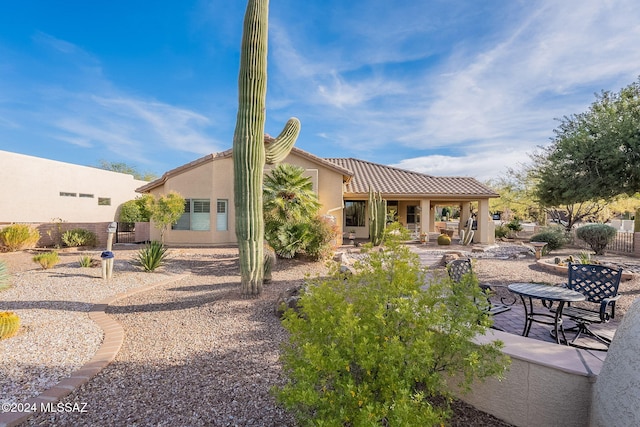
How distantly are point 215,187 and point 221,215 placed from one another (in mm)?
1711

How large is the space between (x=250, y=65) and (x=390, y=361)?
280 inches

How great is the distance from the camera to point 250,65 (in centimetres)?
705

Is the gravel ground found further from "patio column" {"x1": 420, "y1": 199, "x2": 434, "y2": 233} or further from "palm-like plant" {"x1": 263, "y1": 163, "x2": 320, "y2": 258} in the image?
"patio column" {"x1": 420, "y1": 199, "x2": 434, "y2": 233}

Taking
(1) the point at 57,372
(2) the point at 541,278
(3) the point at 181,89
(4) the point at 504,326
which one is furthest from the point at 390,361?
(3) the point at 181,89

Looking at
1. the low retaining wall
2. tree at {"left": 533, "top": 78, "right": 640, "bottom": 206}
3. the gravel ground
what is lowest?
the gravel ground

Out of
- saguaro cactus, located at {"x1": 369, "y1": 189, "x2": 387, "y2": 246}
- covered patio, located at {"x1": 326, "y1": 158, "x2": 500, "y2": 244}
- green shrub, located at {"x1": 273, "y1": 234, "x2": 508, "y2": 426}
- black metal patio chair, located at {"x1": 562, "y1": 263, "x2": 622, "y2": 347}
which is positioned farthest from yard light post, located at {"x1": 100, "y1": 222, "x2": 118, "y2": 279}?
covered patio, located at {"x1": 326, "y1": 158, "x2": 500, "y2": 244}

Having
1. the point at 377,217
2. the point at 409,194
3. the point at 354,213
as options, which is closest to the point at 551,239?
the point at 409,194

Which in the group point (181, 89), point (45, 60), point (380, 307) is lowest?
point (380, 307)

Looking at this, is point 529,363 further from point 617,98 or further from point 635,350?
point 617,98

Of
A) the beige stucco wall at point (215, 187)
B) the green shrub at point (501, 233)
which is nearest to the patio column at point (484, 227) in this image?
the green shrub at point (501, 233)

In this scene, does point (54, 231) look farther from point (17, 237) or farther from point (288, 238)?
point (288, 238)

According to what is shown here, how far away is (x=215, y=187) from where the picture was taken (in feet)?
57.0

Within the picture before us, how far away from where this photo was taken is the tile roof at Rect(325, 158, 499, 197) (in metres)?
19.4

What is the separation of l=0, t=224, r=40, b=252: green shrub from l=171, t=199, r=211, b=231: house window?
22.5 ft
